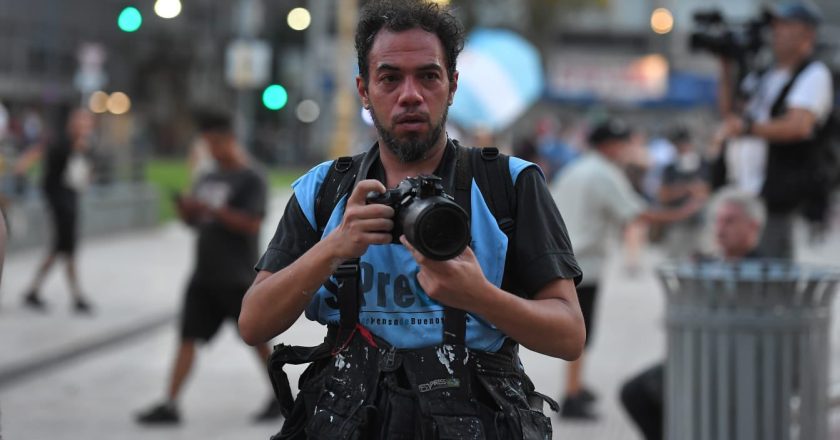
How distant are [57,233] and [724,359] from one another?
9.22 m

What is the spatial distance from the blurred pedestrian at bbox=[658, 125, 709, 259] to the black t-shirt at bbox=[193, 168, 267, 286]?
5.66 metres

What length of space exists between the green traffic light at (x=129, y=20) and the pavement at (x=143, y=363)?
2.70 meters

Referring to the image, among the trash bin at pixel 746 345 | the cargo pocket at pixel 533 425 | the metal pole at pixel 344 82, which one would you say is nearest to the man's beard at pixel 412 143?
the cargo pocket at pixel 533 425

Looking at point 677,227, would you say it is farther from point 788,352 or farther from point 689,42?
point 788,352

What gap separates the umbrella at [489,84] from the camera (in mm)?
17859

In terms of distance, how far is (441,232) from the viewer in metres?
2.57

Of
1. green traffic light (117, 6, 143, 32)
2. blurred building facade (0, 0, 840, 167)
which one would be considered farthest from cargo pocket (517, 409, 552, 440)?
blurred building facade (0, 0, 840, 167)

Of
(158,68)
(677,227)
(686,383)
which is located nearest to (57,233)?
(677,227)

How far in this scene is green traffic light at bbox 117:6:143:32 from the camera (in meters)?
12.2

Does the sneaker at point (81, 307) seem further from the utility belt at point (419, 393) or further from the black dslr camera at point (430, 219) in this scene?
the black dslr camera at point (430, 219)

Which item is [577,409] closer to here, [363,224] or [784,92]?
[784,92]

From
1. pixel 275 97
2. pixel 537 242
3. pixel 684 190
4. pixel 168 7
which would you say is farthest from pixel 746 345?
pixel 684 190

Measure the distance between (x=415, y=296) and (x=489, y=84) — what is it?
15.8 metres

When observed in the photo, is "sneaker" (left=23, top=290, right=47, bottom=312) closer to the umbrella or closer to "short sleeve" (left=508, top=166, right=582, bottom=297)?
the umbrella
